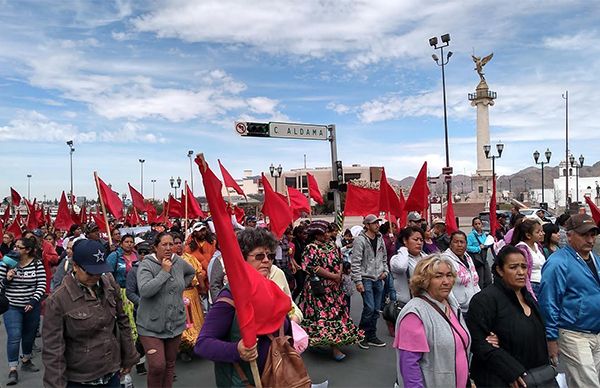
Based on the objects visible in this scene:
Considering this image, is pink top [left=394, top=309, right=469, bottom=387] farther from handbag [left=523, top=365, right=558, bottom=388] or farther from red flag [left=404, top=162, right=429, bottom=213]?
red flag [left=404, top=162, right=429, bottom=213]

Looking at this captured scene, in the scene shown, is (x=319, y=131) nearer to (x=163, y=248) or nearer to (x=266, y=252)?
(x=163, y=248)

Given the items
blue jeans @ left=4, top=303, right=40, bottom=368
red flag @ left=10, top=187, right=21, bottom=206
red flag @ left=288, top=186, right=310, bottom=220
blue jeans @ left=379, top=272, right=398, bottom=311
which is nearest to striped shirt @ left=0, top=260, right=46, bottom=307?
blue jeans @ left=4, top=303, right=40, bottom=368

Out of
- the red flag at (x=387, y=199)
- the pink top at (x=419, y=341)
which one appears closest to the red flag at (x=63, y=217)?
the red flag at (x=387, y=199)

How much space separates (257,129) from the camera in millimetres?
13891

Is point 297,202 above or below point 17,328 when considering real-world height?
above

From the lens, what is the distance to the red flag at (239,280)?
7.81ft

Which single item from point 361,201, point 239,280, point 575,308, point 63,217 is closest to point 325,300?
point 575,308

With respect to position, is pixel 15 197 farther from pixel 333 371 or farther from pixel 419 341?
pixel 419 341

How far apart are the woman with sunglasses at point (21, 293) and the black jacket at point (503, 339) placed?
5.16 metres

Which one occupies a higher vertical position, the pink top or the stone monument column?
the stone monument column

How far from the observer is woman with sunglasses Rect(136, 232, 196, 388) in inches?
174

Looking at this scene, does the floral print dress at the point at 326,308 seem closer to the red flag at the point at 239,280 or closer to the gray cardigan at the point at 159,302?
the gray cardigan at the point at 159,302

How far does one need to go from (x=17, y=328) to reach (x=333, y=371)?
3.85m

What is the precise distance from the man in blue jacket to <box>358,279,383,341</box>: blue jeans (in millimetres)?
3055
